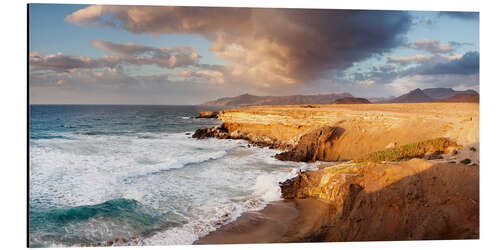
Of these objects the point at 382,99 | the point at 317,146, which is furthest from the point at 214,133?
the point at 382,99

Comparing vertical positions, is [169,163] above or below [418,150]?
below

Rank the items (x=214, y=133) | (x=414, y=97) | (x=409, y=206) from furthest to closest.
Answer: (x=214, y=133), (x=414, y=97), (x=409, y=206)

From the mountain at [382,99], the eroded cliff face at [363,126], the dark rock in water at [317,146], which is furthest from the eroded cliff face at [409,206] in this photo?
the dark rock in water at [317,146]

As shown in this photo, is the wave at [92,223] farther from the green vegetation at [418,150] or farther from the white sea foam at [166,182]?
the green vegetation at [418,150]

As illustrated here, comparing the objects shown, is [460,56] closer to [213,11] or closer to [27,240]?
[213,11]

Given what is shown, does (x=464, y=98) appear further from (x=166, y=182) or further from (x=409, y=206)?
(x=166, y=182)

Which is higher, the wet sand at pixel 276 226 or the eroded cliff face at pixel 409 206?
the eroded cliff face at pixel 409 206

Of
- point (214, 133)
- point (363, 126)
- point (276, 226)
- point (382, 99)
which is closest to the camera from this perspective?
point (276, 226)
